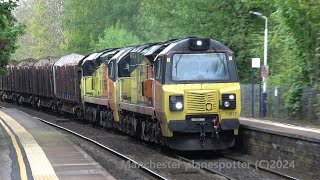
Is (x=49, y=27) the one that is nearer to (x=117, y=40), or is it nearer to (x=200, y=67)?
(x=117, y=40)

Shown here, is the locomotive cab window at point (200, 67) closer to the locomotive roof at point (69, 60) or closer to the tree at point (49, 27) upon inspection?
the locomotive roof at point (69, 60)

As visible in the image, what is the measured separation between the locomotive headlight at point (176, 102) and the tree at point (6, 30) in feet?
21.1

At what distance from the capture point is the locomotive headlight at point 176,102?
564 inches

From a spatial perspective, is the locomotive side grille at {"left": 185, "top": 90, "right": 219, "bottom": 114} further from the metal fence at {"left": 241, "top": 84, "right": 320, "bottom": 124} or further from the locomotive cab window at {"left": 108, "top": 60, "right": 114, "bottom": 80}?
the locomotive cab window at {"left": 108, "top": 60, "right": 114, "bottom": 80}

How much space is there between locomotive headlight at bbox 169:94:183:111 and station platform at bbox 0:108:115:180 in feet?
8.53

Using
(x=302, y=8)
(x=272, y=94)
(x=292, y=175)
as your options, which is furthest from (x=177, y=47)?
(x=272, y=94)

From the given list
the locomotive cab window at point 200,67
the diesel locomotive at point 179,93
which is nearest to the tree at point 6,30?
the diesel locomotive at point 179,93

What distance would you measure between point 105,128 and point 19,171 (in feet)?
43.5

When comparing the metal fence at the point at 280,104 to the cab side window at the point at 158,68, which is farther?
the metal fence at the point at 280,104

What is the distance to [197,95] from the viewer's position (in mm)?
14477

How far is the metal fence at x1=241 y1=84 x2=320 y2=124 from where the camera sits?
19.8 m

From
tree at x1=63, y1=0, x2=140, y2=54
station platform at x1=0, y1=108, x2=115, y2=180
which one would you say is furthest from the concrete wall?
tree at x1=63, y1=0, x2=140, y2=54

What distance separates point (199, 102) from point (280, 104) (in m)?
9.55

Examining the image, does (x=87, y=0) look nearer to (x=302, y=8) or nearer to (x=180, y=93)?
(x=302, y=8)
